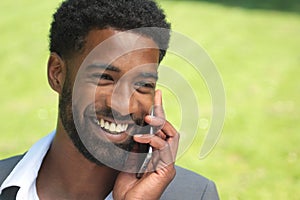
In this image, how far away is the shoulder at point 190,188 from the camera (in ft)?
9.88

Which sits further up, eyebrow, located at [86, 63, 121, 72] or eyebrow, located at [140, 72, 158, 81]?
eyebrow, located at [86, 63, 121, 72]

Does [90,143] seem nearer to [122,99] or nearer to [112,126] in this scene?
[112,126]

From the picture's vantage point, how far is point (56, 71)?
9.87 ft

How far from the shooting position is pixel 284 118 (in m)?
8.17

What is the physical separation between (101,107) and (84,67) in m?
0.20

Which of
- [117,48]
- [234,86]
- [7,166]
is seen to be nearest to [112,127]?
[117,48]

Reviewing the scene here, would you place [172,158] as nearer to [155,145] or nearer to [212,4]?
[155,145]

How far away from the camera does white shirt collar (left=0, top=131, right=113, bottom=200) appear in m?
2.84

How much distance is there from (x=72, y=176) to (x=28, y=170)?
0.64ft

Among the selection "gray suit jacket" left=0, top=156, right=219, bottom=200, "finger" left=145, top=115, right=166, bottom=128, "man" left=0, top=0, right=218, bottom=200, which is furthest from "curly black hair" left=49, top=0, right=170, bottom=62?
"gray suit jacket" left=0, top=156, right=219, bottom=200

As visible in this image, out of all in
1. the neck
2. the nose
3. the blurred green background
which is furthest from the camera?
the blurred green background

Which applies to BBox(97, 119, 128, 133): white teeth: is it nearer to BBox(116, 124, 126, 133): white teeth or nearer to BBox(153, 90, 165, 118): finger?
BBox(116, 124, 126, 133): white teeth

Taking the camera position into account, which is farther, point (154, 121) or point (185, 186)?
point (185, 186)

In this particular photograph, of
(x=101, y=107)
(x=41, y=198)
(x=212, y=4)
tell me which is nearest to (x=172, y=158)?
(x=101, y=107)
